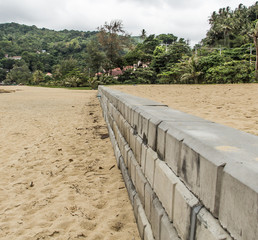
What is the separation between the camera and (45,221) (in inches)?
95.1

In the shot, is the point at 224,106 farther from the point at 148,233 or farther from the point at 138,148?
the point at 148,233

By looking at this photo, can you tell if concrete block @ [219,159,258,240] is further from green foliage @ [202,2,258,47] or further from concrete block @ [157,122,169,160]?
green foliage @ [202,2,258,47]

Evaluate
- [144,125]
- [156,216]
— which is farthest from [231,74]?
[156,216]

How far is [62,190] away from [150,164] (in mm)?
1680

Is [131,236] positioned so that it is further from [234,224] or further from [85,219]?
[234,224]

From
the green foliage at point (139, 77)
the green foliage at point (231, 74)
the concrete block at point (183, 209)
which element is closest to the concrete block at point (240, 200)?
the concrete block at point (183, 209)

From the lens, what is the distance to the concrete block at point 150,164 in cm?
178

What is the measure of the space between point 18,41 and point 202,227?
150071mm

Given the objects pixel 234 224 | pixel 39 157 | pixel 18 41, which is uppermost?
pixel 18 41

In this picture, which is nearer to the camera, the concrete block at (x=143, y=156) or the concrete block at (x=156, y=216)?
the concrete block at (x=156, y=216)

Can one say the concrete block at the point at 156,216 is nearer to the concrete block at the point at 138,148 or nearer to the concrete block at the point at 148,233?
the concrete block at the point at 148,233

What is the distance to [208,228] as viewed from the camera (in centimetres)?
95

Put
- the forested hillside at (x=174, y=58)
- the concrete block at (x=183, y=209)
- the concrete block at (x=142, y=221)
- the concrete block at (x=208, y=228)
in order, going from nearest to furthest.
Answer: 1. the concrete block at (x=208, y=228)
2. the concrete block at (x=183, y=209)
3. the concrete block at (x=142, y=221)
4. the forested hillside at (x=174, y=58)

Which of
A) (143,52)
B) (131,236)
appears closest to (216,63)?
(143,52)
